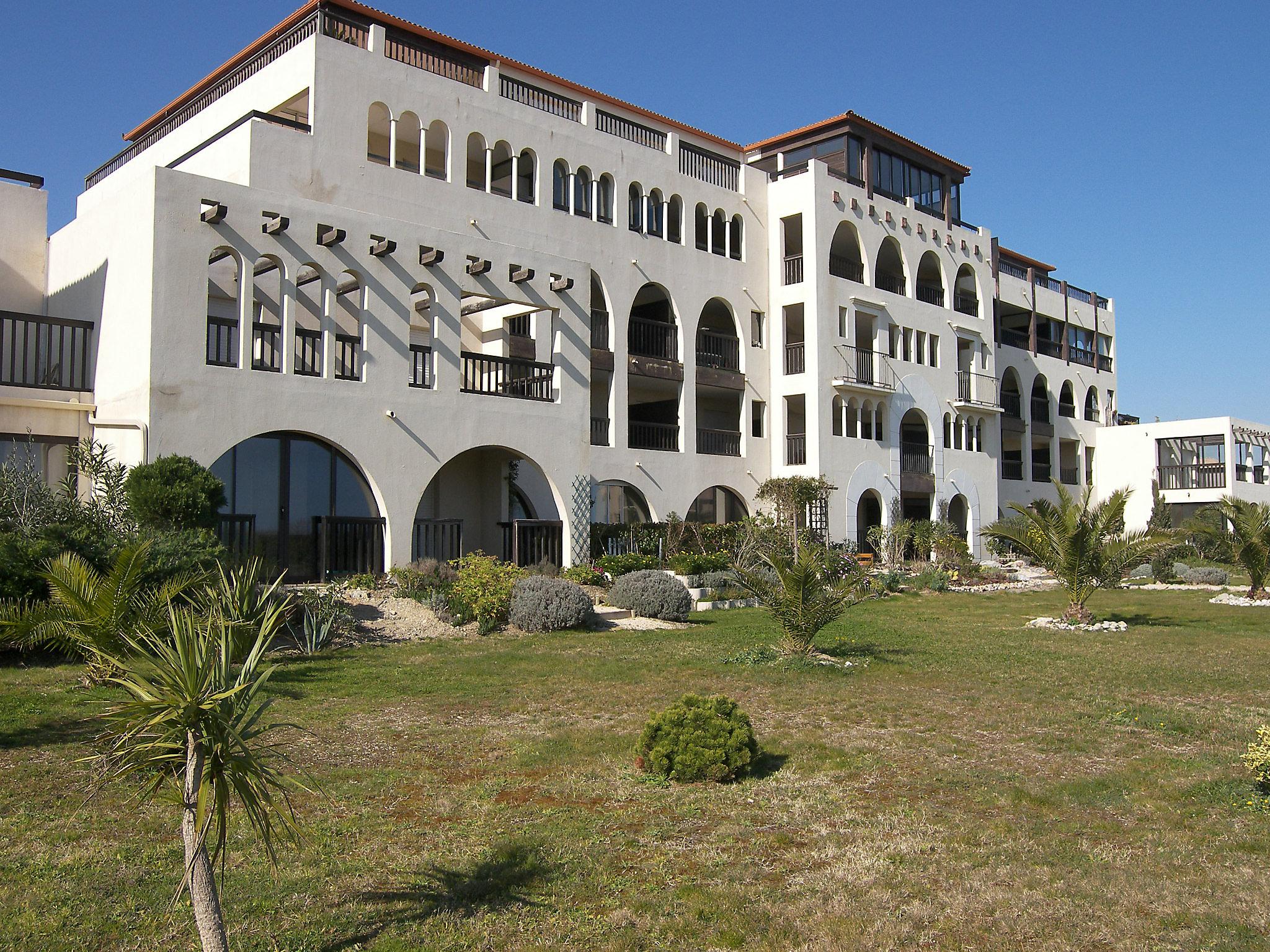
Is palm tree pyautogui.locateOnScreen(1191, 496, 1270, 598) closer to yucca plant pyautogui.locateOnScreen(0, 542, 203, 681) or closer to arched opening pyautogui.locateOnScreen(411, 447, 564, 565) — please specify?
arched opening pyautogui.locateOnScreen(411, 447, 564, 565)

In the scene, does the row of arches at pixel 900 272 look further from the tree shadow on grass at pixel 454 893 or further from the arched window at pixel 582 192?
the tree shadow on grass at pixel 454 893

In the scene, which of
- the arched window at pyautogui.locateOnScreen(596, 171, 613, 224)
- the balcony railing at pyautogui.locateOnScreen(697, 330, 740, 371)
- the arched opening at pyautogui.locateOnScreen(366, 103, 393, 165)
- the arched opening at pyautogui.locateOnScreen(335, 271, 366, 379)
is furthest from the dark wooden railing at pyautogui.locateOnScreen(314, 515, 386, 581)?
the balcony railing at pyautogui.locateOnScreen(697, 330, 740, 371)

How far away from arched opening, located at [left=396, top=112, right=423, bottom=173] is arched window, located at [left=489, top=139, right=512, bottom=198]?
79.6 inches

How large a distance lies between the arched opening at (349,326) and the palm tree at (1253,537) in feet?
69.5

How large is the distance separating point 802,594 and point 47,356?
49.7ft

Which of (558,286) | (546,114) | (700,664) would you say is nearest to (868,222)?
(546,114)

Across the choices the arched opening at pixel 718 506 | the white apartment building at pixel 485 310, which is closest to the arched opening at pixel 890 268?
the white apartment building at pixel 485 310

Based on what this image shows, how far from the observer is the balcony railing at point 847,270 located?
119ft

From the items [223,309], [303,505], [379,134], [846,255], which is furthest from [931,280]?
[303,505]

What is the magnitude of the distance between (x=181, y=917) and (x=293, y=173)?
64.5 ft

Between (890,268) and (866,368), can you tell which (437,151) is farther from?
(890,268)

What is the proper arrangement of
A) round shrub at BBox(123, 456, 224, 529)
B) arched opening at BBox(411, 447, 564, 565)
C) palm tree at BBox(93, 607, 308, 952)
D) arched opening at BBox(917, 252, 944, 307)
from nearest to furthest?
palm tree at BBox(93, 607, 308, 952) → round shrub at BBox(123, 456, 224, 529) → arched opening at BBox(411, 447, 564, 565) → arched opening at BBox(917, 252, 944, 307)

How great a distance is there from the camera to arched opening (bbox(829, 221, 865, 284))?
36.4 meters

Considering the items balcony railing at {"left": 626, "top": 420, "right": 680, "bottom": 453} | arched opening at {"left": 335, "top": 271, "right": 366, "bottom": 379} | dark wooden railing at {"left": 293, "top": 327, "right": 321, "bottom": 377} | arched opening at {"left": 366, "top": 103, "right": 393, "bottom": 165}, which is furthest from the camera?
balcony railing at {"left": 626, "top": 420, "right": 680, "bottom": 453}
